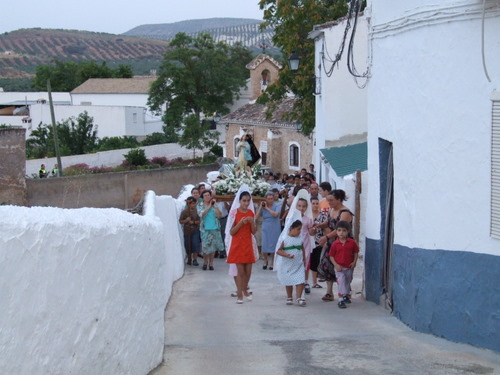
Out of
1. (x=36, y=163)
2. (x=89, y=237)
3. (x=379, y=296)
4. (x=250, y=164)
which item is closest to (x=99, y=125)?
(x=36, y=163)

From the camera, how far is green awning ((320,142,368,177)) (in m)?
18.5

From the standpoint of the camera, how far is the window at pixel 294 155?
44.8m

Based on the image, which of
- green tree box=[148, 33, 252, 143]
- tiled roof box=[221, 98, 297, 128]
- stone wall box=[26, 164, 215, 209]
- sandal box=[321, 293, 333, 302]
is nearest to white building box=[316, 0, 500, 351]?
sandal box=[321, 293, 333, 302]

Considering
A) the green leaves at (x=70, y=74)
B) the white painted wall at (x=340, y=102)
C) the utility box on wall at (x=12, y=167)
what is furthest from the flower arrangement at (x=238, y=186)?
the green leaves at (x=70, y=74)

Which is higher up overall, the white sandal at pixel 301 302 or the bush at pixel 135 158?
the bush at pixel 135 158

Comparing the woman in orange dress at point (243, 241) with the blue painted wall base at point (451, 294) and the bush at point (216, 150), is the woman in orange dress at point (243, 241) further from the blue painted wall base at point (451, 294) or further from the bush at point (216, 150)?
the bush at point (216, 150)

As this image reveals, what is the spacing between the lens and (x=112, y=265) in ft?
23.1

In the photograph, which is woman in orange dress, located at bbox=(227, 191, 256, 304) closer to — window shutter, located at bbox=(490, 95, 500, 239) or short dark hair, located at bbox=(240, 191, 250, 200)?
short dark hair, located at bbox=(240, 191, 250, 200)

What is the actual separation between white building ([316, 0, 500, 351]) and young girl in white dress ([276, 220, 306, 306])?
5.39 ft

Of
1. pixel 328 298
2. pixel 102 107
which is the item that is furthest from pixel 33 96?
pixel 328 298

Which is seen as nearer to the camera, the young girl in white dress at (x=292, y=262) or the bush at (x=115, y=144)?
the young girl in white dress at (x=292, y=262)

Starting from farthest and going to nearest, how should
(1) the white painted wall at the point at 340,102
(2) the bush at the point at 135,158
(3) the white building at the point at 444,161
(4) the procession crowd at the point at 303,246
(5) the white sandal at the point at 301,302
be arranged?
(2) the bush at the point at 135,158, (1) the white painted wall at the point at 340,102, (5) the white sandal at the point at 301,302, (4) the procession crowd at the point at 303,246, (3) the white building at the point at 444,161

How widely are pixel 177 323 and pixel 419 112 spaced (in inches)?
153

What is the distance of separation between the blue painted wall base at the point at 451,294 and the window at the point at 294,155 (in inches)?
1352
